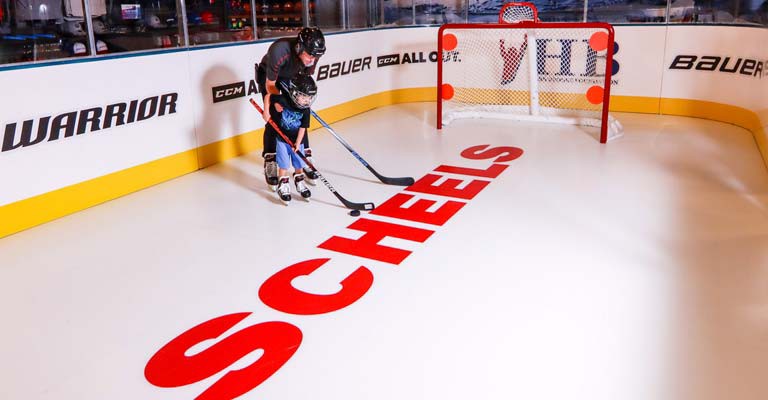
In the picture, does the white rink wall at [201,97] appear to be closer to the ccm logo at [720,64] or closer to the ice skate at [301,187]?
the ccm logo at [720,64]

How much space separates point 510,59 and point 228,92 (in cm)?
349

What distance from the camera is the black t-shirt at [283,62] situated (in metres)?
3.93

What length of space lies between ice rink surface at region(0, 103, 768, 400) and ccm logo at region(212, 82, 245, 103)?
31.2 inches

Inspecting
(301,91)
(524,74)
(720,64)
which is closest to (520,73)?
(524,74)

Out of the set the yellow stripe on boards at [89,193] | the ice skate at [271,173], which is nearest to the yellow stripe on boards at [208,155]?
the yellow stripe on boards at [89,193]

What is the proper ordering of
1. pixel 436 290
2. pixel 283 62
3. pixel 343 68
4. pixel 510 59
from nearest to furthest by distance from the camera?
pixel 436 290 < pixel 283 62 < pixel 343 68 < pixel 510 59

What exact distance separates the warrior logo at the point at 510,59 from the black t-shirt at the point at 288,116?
3.68m

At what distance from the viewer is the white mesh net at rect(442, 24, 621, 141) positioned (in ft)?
21.8

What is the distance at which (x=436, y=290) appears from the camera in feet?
9.56

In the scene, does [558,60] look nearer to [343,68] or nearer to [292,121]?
[343,68]

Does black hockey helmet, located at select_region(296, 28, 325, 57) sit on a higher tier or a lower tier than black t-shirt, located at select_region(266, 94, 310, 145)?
higher

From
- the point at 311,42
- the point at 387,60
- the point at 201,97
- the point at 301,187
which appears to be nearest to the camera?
the point at 311,42

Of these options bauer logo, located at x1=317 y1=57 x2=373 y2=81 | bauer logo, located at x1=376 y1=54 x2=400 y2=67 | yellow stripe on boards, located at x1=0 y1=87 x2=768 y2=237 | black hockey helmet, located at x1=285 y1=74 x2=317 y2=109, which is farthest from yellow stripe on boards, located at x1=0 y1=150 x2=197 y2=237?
bauer logo, located at x1=376 y1=54 x2=400 y2=67

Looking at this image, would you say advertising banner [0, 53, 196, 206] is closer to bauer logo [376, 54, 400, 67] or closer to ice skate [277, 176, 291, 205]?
ice skate [277, 176, 291, 205]
